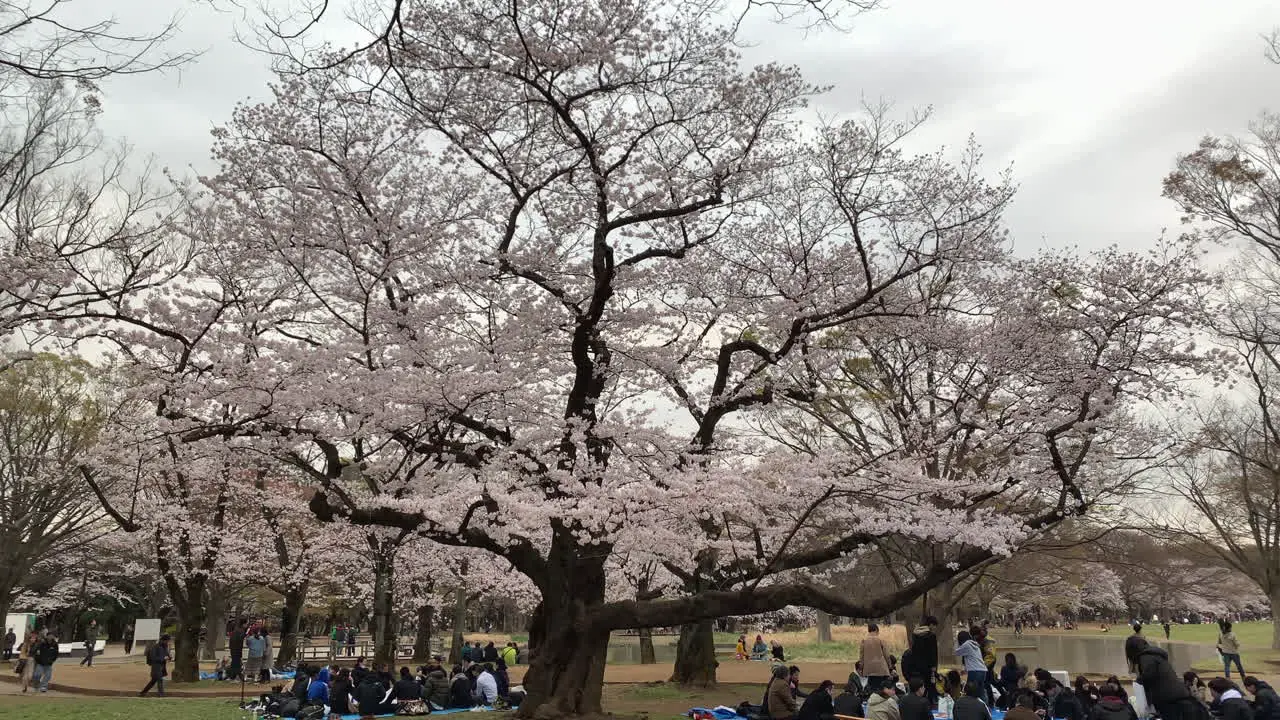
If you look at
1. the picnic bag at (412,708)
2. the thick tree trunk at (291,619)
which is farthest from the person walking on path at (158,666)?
the picnic bag at (412,708)

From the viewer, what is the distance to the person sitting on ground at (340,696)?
41.4ft

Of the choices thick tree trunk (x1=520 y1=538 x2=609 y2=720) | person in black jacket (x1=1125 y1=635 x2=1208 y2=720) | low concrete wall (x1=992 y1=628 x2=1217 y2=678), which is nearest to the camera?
person in black jacket (x1=1125 y1=635 x2=1208 y2=720)

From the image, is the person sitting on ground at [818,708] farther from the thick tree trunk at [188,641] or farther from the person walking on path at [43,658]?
the thick tree trunk at [188,641]

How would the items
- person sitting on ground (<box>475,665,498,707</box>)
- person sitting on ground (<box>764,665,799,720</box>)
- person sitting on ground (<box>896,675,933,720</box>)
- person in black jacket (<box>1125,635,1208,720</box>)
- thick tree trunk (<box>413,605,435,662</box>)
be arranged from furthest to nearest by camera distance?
thick tree trunk (<box>413,605,435,662</box>) → person sitting on ground (<box>475,665,498,707</box>) → person sitting on ground (<box>764,665,799,720</box>) → person in black jacket (<box>1125,635,1208,720</box>) → person sitting on ground (<box>896,675,933,720</box>)

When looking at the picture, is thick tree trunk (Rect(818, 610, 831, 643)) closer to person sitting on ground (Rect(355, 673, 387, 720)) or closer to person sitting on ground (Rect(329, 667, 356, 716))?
person sitting on ground (Rect(355, 673, 387, 720))

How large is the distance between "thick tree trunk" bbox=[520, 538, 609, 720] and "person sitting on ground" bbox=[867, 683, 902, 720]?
3.70 metres

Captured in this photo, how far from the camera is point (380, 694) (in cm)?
1273

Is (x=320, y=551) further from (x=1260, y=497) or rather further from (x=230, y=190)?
(x=1260, y=497)

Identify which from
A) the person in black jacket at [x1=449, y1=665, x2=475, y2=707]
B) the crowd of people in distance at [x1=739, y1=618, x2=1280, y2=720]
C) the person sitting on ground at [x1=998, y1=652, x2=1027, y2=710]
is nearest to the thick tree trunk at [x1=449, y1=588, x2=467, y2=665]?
the person in black jacket at [x1=449, y1=665, x2=475, y2=707]

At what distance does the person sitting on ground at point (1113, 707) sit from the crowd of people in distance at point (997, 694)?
0.01 m

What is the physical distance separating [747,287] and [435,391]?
568 cm

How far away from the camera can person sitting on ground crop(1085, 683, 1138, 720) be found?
28.5ft

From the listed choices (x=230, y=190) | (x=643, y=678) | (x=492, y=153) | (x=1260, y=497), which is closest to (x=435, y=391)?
(x=492, y=153)

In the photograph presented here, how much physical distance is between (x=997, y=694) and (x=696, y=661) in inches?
251
